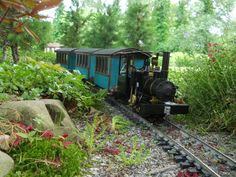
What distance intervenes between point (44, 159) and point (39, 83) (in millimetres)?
3448

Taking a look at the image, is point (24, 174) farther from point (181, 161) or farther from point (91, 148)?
point (181, 161)

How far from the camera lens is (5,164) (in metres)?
3.19

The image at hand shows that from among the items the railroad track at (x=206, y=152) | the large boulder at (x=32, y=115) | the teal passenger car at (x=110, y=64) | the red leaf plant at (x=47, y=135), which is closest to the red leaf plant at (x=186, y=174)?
the railroad track at (x=206, y=152)

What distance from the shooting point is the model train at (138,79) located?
8094 millimetres

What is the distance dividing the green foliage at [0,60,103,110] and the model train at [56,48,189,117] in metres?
1.66

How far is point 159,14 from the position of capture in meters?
49.6

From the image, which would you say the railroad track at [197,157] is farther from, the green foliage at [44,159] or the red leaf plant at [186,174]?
the green foliage at [44,159]

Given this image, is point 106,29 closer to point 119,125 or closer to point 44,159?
point 119,125

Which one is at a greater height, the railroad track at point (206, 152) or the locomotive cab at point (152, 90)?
the locomotive cab at point (152, 90)

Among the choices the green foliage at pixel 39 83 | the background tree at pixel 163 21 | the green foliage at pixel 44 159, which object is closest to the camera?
the green foliage at pixel 44 159

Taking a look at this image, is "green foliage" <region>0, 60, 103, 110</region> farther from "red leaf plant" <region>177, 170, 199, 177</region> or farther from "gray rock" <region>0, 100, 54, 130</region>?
"red leaf plant" <region>177, 170, 199, 177</region>

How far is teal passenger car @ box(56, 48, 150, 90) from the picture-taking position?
1046cm

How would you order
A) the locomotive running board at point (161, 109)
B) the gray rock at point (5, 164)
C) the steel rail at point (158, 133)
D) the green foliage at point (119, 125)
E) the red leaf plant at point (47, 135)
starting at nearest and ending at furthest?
1. the gray rock at point (5, 164)
2. the red leaf plant at point (47, 135)
3. the steel rail at point (158, 133)
4. the green foliage at point (119, 125)
5. the locomotive running board at point (161, 109)

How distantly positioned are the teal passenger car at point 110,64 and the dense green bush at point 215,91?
2.14 meters
